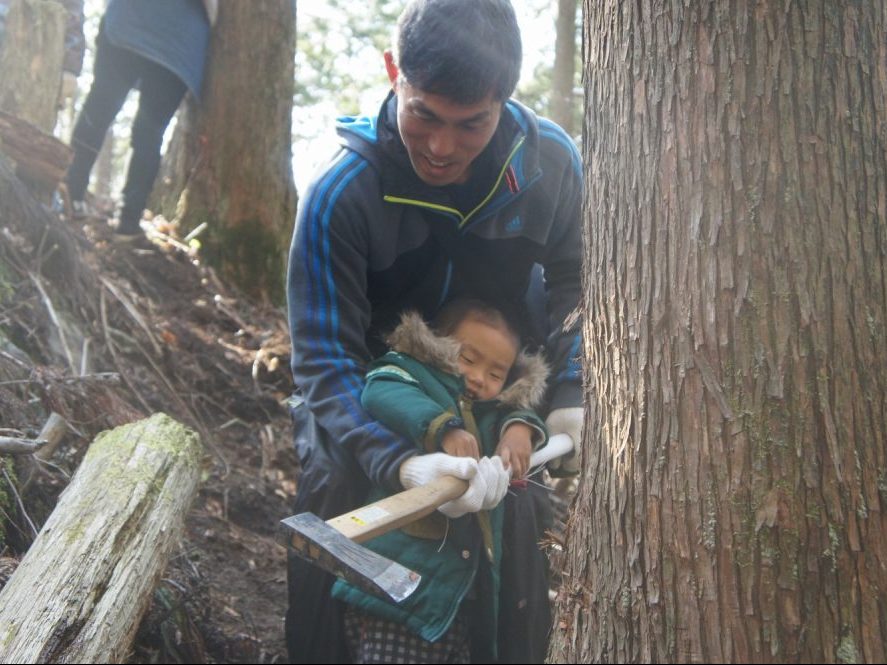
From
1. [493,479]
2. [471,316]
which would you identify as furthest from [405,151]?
[493,479]

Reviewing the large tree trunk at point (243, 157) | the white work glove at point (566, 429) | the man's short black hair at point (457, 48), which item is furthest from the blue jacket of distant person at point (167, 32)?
the white work glove at point (566, 429)

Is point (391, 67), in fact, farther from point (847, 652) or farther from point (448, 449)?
point (847, 652)

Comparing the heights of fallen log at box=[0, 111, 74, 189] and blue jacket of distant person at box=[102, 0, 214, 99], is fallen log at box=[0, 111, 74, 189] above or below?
below

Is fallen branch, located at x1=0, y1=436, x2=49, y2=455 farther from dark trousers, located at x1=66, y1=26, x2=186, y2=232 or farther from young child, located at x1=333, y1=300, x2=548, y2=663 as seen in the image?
dark trousers, located at x1=66, y1=26, x2=186, y2=232

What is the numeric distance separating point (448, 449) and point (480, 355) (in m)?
0.42

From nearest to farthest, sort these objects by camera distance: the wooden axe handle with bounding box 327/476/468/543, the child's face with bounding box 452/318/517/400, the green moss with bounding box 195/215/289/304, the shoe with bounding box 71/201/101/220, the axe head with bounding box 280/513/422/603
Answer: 1. the axe head with bounding box 280/513/422/603
2. the wooden axe handle with bounding box 327/476/468/543
3. the child's face with bounding box 452/318/517/400
4. the shoe with bounding box 71/201/101/220
5. the green moss with bounding box 195/215/289/304

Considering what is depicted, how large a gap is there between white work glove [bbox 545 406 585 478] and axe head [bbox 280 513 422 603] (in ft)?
3.48

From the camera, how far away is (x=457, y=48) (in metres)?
2.67

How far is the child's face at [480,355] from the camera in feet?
10.3

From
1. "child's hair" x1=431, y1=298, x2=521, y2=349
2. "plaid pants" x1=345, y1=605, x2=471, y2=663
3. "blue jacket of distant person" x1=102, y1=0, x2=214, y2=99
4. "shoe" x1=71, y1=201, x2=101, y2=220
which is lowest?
"plaid pants" x1=345, y1=605, x2=471, y2=663

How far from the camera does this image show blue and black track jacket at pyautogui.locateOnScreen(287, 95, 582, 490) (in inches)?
116

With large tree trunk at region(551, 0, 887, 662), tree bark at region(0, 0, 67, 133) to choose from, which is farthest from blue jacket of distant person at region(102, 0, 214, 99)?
large tree trunk at region(551, 0, 887, 662)

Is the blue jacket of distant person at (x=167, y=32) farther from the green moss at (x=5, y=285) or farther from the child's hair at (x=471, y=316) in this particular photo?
the child's hair at (x=471, y=316)

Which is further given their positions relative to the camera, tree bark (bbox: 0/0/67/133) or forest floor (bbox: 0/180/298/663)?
tree bark (bbox: 0/0/67/133)
